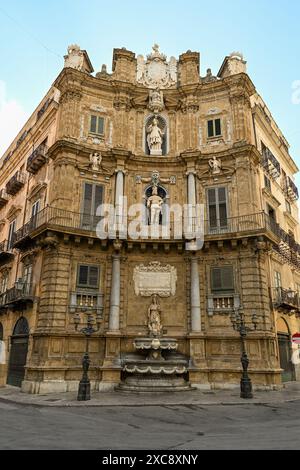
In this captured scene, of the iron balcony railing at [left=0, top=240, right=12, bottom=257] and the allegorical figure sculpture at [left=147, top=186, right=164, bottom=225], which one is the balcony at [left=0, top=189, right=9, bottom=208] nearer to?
the iron balcony railing at [left=0, top=240, right=12, bottom=257]

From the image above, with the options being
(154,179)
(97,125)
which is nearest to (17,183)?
(97,125)

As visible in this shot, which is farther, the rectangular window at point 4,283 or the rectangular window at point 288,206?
the rectangular window at point 288,206

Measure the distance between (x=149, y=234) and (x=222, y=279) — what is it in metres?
4.47

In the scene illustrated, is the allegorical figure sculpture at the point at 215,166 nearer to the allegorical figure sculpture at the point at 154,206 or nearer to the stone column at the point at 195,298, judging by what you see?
the allegorical figure sculpture at the point at 154,206

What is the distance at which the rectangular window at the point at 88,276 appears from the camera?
18.8 m

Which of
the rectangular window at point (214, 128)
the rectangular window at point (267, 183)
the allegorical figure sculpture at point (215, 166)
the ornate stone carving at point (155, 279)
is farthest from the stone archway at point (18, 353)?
the rectangular window at point (267, 183)

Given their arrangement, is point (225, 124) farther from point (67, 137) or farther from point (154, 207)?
point (67, 137)

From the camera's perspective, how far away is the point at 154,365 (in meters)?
16.5

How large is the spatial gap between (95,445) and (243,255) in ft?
43.6

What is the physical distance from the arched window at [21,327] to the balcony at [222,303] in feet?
30.3

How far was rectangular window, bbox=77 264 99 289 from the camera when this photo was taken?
18812mm

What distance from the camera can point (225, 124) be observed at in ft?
71.2
